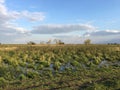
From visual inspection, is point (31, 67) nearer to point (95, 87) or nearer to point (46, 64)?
point (46, 64)

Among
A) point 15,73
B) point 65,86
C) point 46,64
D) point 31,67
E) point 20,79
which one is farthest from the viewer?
point 46,64

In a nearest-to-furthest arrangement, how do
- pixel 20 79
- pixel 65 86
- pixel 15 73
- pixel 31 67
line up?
pixel 65 86 < pixel 20 79 < pixel 15 73 < pixel 31 67

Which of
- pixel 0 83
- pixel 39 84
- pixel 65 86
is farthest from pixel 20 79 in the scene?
pixel 65 86

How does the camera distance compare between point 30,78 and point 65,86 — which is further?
point 30,78

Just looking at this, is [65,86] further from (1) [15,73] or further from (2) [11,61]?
(2) [11,61]

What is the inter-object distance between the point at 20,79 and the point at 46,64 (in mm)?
8655

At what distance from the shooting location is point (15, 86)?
1670 centimetres

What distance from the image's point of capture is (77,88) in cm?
1550

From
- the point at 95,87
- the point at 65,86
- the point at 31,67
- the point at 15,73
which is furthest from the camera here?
the point at 31,67

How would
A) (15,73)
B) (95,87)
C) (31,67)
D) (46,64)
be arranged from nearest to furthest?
(95,87)
(15,73)
(31,67)
(46,64)

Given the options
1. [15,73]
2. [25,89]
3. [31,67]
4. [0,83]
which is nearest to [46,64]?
[31,67]

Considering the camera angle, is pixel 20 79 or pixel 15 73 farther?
pixel 15 73

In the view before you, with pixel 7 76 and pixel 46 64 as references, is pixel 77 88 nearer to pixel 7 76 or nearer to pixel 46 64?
pixel 7 76

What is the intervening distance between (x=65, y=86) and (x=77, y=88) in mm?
955
